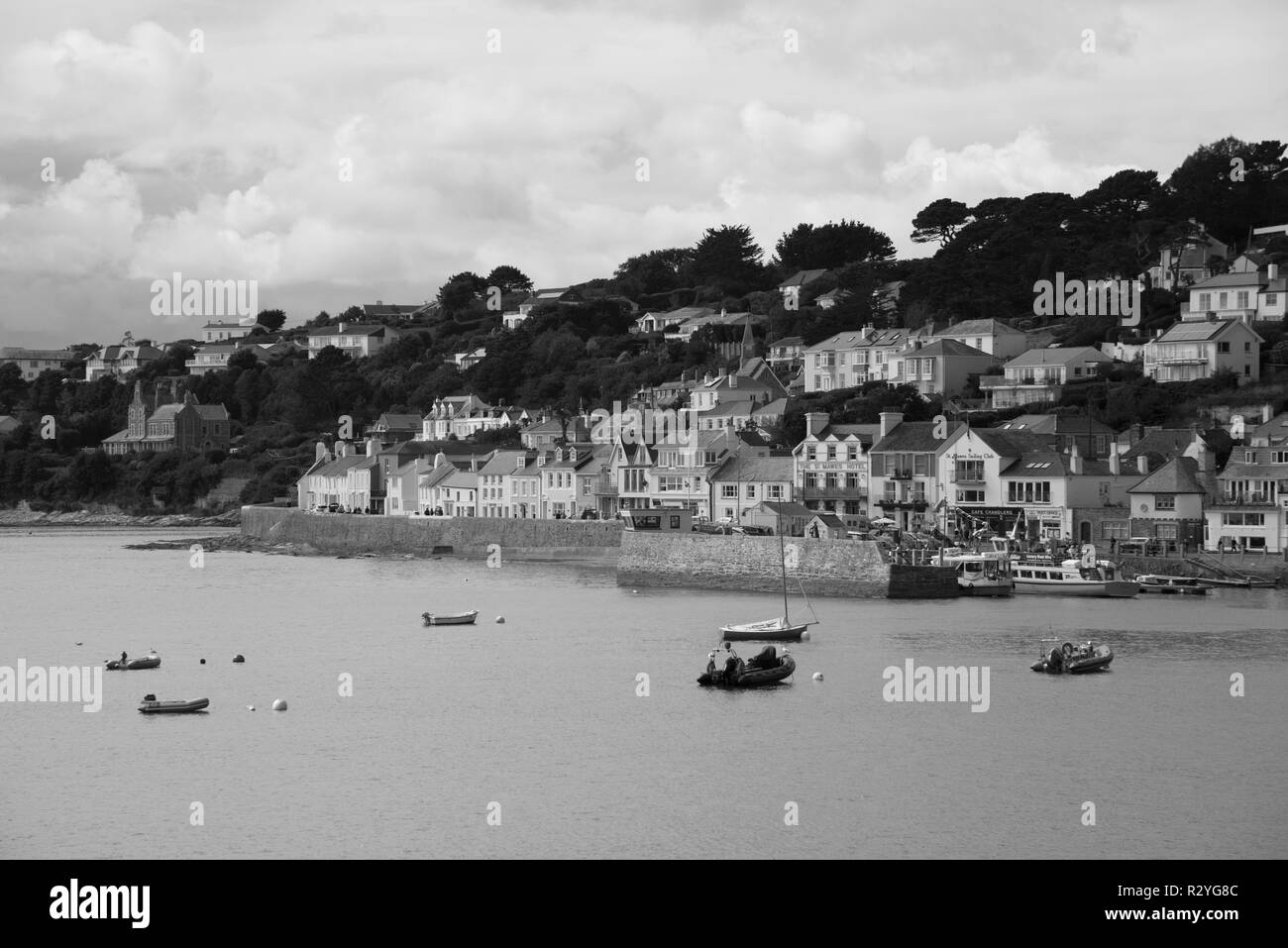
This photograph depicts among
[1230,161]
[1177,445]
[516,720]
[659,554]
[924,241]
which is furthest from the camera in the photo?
[924,241]

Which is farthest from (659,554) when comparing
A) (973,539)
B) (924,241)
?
(924,241)

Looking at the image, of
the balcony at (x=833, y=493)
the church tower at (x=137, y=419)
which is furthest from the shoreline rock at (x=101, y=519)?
the balcony at (x=833, y=493)

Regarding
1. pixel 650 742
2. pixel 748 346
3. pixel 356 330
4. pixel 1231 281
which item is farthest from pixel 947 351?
pixel 356 330

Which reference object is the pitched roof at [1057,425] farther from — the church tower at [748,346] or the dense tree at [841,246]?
the dense tree at [841,246]

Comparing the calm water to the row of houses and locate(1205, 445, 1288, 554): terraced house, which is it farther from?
the row of houses

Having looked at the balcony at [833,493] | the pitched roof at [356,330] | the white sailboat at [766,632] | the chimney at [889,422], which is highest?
the pitched roof at [356,330]
